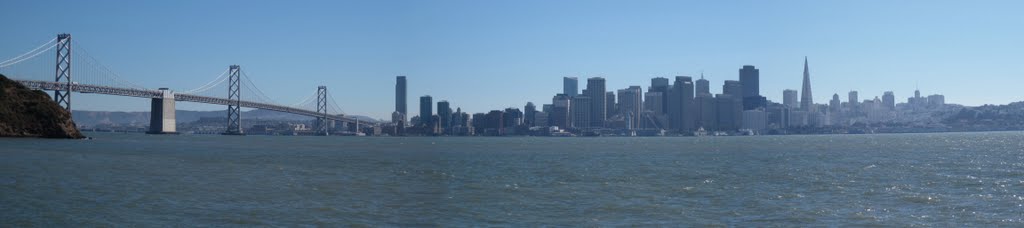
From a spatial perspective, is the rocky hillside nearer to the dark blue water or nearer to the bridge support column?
the dark blue water

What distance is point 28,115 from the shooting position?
203 ft

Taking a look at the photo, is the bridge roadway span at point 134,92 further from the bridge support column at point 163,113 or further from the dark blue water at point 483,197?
the dark blue water at point 483,197

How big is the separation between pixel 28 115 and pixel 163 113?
137ft

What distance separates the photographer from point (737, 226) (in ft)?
51.0

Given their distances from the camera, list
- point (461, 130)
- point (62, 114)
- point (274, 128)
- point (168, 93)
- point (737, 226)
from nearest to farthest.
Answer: point (737, 226) → point (62, 114) → point (168, 93) → point (274, 128) → point (461, 130)

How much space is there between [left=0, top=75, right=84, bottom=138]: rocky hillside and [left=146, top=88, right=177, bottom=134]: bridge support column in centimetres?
3433

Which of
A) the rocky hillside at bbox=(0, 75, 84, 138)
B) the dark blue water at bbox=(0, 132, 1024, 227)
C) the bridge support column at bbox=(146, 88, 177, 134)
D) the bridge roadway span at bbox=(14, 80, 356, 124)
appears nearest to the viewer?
the dark blue water at bbox=(0, 132, 1024, 227)

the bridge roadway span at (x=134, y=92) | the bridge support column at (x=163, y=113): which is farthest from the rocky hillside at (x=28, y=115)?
the bridge support column at (x=163, y=113)

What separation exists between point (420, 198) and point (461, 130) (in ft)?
581

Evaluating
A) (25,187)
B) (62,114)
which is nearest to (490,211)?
(25,187)

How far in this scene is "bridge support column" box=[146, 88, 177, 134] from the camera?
10062 cm

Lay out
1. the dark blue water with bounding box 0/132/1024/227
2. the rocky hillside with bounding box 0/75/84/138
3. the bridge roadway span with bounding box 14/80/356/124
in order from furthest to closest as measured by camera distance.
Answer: the bridge roadway span with bounding box 14/80/356/124 < the rocky hillside with bounding box 0/75/84/138 < the dark blue water with bounding box 0/132/1024/227

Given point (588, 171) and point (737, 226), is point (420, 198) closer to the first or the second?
point (737, 226)

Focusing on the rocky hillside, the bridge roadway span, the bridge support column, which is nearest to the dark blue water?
the rocky hillside
